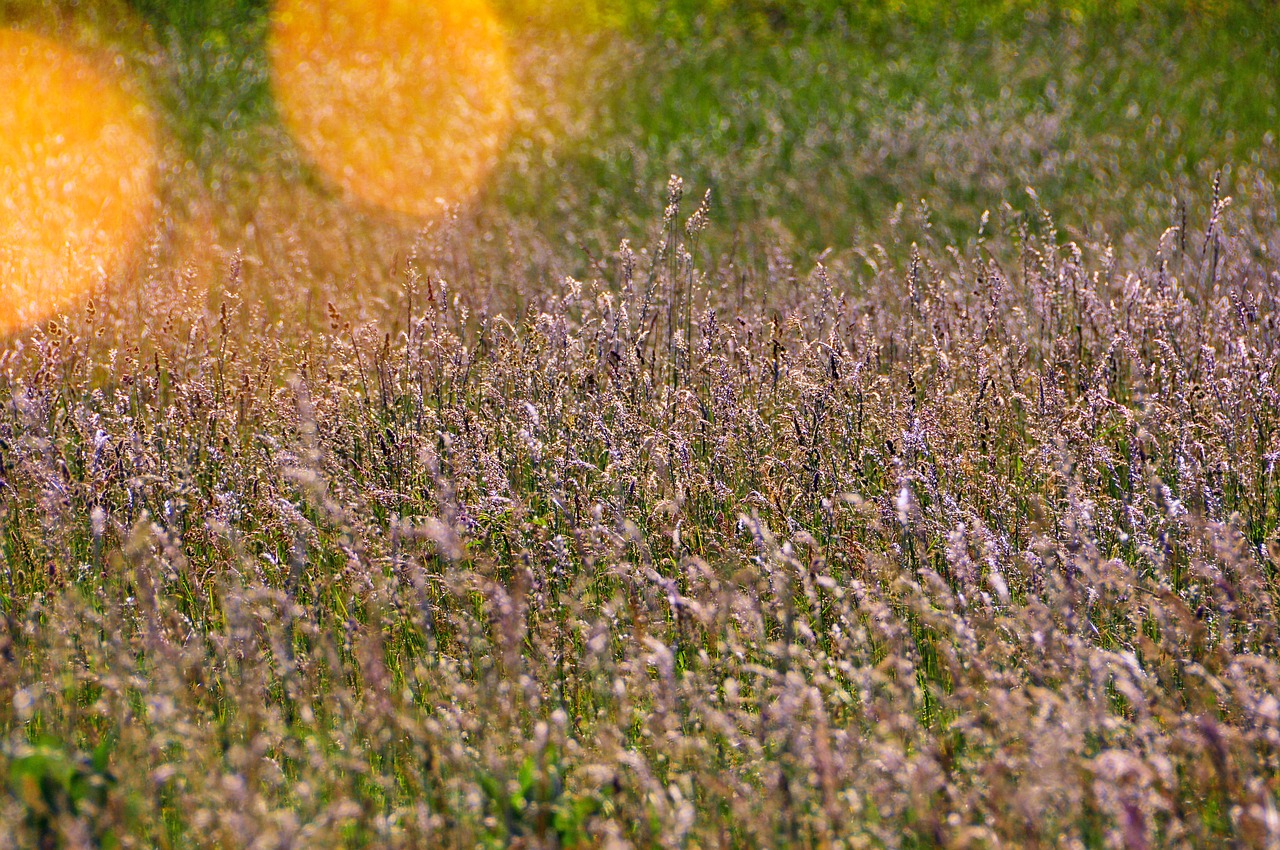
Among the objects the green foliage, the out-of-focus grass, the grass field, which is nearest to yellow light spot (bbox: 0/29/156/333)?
the grass field

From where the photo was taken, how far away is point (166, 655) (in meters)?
2.01

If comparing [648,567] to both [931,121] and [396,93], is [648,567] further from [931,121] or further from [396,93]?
[396,93]

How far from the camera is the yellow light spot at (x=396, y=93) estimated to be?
9664mm

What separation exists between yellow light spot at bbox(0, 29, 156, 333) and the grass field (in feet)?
1.11

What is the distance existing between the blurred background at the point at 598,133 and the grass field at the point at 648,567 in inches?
19.1

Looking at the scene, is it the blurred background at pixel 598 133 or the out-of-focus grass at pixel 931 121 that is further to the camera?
the out-of-focus grass at pixel 931 121

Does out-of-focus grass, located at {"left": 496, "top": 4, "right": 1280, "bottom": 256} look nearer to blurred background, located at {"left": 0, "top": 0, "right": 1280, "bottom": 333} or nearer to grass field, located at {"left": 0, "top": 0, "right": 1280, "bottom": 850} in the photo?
blurred background, located at {"left": 0, "top": 0, "right": 1280, "bottom": 333}

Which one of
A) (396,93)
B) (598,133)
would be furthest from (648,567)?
(396,93)

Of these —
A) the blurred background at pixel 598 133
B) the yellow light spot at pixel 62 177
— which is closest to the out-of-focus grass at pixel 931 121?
the blurred background at pixel 598 133

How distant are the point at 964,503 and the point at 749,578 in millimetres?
672

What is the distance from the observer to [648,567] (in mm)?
Result: 2270

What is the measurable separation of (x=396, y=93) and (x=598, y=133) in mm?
2742

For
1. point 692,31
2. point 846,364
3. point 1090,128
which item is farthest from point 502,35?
point 846,364

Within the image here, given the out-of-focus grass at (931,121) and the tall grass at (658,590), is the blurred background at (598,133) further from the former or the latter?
the tall grass at (658,590)
